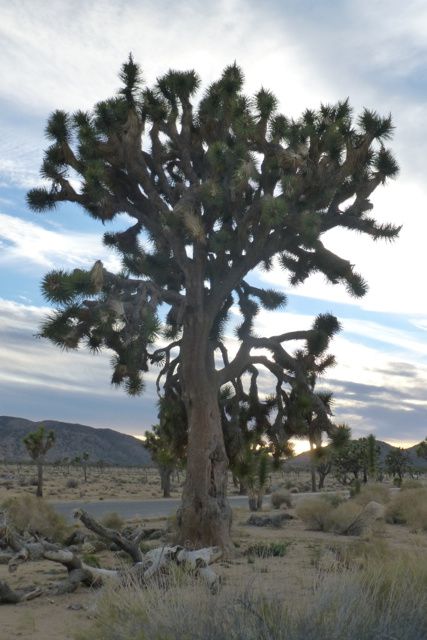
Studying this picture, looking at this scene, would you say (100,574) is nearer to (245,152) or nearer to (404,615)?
(404,615)

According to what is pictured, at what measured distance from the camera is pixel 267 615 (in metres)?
4.90

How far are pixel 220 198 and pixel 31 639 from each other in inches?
324

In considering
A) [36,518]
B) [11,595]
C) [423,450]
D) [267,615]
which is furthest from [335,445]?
[423,450]

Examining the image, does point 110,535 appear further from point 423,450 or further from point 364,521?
point 423,450

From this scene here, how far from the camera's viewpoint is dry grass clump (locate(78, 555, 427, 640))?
468 centimetres

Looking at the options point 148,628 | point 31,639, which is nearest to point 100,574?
point 31,639

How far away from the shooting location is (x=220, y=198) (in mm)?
12727

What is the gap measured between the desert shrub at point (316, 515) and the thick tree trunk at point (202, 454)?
25.0 feet

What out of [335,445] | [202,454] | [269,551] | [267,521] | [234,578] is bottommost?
[234,578]

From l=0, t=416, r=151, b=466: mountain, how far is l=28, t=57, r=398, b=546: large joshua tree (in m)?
108

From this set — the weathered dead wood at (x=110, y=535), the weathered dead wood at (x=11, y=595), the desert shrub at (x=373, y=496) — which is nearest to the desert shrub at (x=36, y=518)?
the weathered dead wood at (x=110, y=535)

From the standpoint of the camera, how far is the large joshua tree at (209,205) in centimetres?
1273

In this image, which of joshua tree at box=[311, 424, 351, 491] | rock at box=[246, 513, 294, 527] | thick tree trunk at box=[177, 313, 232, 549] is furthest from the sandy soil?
joshua tree at box=[311, 424, 351, 491]

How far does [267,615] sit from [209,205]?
9.65 m
